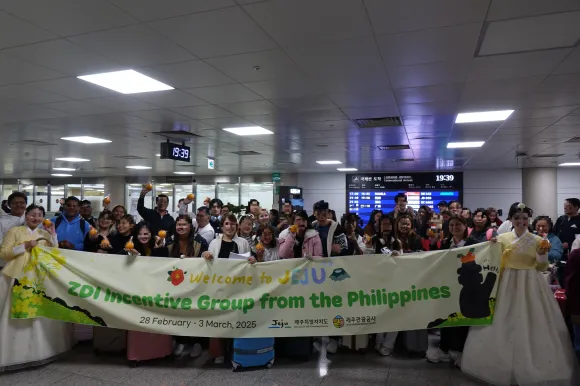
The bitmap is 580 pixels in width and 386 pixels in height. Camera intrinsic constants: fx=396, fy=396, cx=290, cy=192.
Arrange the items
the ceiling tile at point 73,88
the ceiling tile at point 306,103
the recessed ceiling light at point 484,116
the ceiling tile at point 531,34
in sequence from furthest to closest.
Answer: the recessed ceiling light at point 484,116 → the ceiling tile at point 306,103 → the ceiling tile at point 73,88 → the ceiling tile at point 531,34

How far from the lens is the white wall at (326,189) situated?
1481cm

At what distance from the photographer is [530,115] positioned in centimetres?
585

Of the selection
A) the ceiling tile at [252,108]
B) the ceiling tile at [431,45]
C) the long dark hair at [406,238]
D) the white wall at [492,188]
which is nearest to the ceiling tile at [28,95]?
the ceiling tile at [252,108]

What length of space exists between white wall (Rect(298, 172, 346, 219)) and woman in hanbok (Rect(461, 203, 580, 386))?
1128 centimetres

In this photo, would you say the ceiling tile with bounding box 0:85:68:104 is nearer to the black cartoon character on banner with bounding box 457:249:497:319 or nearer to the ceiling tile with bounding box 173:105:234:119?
the ceiling tile with bounding box 173:105:234:119

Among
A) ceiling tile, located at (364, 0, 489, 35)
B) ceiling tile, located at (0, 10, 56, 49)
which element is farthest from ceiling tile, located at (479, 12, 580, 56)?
ceiling tile, located at (0, 10, 56, 49)

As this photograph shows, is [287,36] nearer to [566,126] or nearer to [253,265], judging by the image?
[253,265]

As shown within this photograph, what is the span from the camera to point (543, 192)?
1270 cm

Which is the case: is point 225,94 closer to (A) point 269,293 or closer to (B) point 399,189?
(A) point 269,293

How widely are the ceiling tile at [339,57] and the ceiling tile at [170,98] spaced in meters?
1.75

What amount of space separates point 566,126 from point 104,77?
275 inches

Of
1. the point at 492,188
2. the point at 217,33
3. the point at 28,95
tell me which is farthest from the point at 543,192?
the point at 28,95

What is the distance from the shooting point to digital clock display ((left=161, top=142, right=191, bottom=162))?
7598 mm

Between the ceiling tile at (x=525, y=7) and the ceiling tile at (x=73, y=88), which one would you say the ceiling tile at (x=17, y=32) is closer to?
the ceiling tile at (x=73, y=88)
